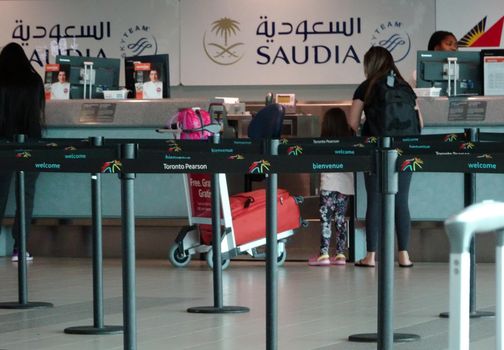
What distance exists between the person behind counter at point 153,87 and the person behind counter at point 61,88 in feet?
2.13

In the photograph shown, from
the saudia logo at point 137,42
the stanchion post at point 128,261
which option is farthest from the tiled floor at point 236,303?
the saudia logo at point 137,42

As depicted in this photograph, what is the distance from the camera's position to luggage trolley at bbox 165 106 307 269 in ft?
28.3

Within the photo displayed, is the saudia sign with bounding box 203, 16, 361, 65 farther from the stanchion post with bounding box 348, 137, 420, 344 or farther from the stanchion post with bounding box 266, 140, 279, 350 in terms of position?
the stanchion post with bounding box 348, 137, 420, 344

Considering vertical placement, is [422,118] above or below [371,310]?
above

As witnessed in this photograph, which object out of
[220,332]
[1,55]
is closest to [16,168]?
[220,332]

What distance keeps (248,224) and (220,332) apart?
2.95 m

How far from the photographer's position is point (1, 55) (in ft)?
31.0

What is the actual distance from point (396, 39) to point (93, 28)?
10.7 feet

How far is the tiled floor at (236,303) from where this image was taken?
5.55 meters

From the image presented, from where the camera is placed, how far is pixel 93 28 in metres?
13.5

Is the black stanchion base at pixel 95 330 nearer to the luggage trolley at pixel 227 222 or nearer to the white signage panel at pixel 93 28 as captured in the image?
the luggage trolley at pixel 227 222

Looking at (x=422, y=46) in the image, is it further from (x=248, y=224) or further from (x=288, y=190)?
(x=248, y=224)

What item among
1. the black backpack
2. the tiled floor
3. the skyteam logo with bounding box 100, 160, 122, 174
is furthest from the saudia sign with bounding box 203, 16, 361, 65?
the skyteam logo with bounding box 100, 160, 122, 174

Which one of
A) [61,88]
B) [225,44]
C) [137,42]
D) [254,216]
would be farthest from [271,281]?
[137,42]
